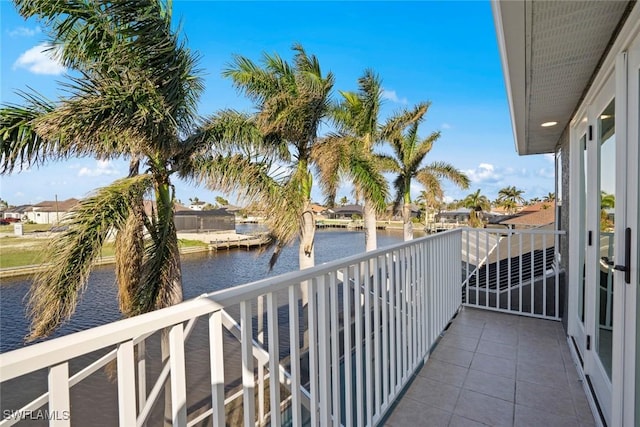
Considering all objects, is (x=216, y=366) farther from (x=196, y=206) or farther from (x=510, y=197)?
(x=510, y=197)

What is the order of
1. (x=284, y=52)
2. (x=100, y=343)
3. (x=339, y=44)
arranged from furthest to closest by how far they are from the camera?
(x=339, y=44) < (x=284, y=52) < (x=100, y=343)

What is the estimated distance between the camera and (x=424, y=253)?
8.74 ft

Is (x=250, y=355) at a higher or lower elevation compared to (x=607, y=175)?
lower

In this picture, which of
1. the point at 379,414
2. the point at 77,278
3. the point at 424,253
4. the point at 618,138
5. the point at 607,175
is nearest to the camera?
the point at 618,138

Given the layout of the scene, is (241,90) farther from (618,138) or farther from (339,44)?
(618,138)

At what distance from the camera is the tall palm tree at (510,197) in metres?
44.8

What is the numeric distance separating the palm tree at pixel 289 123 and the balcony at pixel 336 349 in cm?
268

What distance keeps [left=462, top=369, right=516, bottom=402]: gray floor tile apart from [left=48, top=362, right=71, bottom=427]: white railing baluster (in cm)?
260

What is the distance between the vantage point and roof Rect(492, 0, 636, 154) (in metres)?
1.60

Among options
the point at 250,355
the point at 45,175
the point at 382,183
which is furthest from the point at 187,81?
the point at 250,355

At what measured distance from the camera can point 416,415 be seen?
2.14m

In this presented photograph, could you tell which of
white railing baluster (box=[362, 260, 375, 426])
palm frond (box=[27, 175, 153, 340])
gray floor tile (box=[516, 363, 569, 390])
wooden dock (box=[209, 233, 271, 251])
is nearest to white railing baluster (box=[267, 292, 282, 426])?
white railing baluster (box=[362, 260, 375, 426])

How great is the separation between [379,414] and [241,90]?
6507 mm

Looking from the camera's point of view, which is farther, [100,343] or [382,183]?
[382,183]
